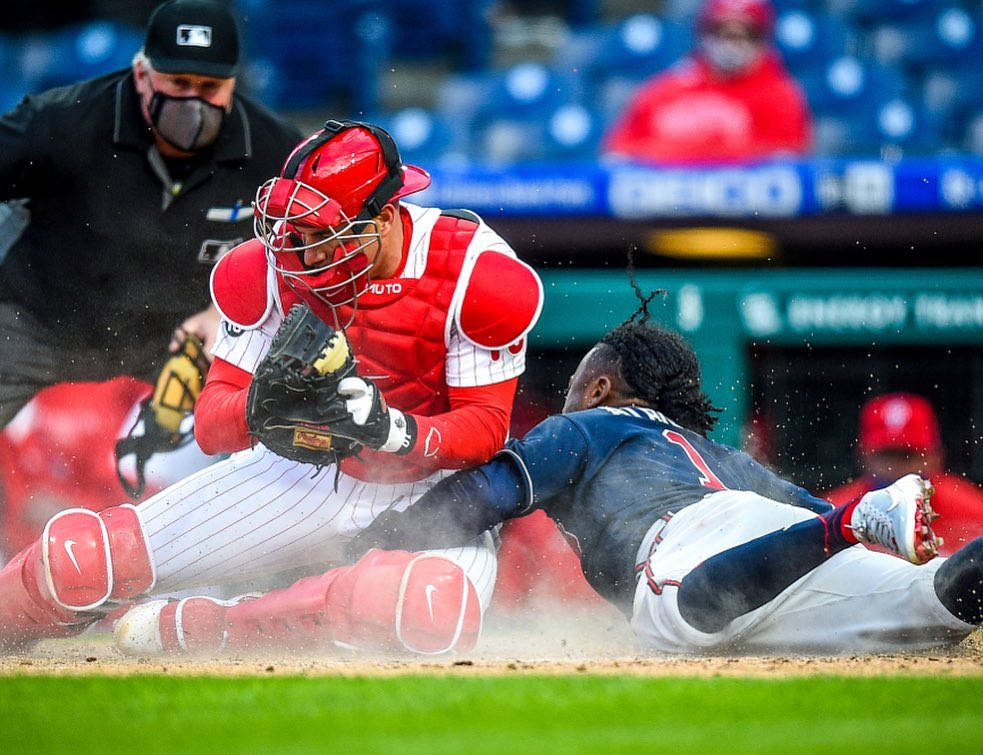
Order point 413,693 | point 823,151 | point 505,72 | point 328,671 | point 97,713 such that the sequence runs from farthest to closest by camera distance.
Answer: point 505,72, point 823,151, point 328,671, point 413,693, point 97,713

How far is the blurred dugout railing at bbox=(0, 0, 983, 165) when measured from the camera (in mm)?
9125

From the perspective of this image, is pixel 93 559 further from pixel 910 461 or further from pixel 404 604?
pixel 910 461

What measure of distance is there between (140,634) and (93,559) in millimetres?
275

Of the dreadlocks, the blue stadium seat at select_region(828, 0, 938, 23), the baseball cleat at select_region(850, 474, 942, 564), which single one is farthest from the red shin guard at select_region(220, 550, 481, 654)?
the blue stadium seat at select_region(828, 0, 938, 23)

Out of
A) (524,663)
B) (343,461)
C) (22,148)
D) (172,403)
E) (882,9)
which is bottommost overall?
(524,663)

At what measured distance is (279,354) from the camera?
13.2ft

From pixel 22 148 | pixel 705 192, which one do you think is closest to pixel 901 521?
pixel 22 148

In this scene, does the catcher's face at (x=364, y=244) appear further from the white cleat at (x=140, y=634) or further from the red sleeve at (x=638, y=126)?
the red sleeve at (x=638, y=126)

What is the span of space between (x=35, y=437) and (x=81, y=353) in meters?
1.22

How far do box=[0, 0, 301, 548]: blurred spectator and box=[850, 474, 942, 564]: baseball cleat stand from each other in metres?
2.57

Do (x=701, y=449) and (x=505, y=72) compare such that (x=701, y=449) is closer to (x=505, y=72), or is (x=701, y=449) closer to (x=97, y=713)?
(x=97, y=713)

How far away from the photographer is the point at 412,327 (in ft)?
14.4

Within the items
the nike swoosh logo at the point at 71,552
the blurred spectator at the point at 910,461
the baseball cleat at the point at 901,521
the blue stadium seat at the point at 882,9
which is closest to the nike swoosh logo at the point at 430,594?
the nike swoosh logo at the point at 71,552

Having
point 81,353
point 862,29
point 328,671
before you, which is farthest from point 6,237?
point 862,29
